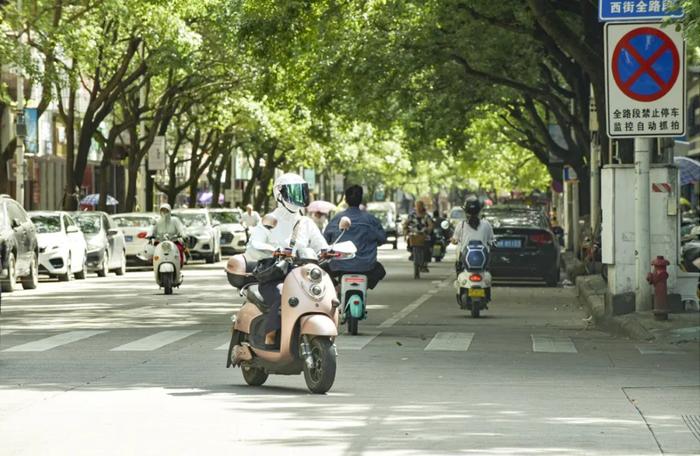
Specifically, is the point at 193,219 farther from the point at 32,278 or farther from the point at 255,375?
the point at 255,375

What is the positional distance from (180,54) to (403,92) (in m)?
6.21

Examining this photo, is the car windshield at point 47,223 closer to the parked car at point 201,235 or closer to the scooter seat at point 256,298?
the parked car at point 201,235

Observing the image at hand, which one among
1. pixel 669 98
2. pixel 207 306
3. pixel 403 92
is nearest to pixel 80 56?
pixel 403 92

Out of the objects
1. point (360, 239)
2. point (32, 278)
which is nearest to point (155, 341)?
point (360, 239)

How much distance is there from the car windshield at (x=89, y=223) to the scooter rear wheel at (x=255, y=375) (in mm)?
26309

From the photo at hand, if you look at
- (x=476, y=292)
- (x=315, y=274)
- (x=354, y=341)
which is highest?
(x=315, y=274)

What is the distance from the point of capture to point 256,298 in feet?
41.5

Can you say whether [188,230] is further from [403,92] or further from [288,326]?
[288,326]

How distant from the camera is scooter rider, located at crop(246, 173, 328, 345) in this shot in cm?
1257

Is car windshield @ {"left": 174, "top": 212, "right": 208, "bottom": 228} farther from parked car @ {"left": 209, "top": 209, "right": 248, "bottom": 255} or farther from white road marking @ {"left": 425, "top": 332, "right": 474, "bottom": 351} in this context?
white road marking @ {"left": 425, "top": 332, "right": 474, "bottom": 351}

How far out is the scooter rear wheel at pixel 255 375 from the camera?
515 inches

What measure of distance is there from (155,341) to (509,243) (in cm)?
1583

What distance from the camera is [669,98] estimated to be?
2002cm

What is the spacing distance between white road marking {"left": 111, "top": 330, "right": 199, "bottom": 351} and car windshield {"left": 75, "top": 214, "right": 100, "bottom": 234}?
65.6 ft
